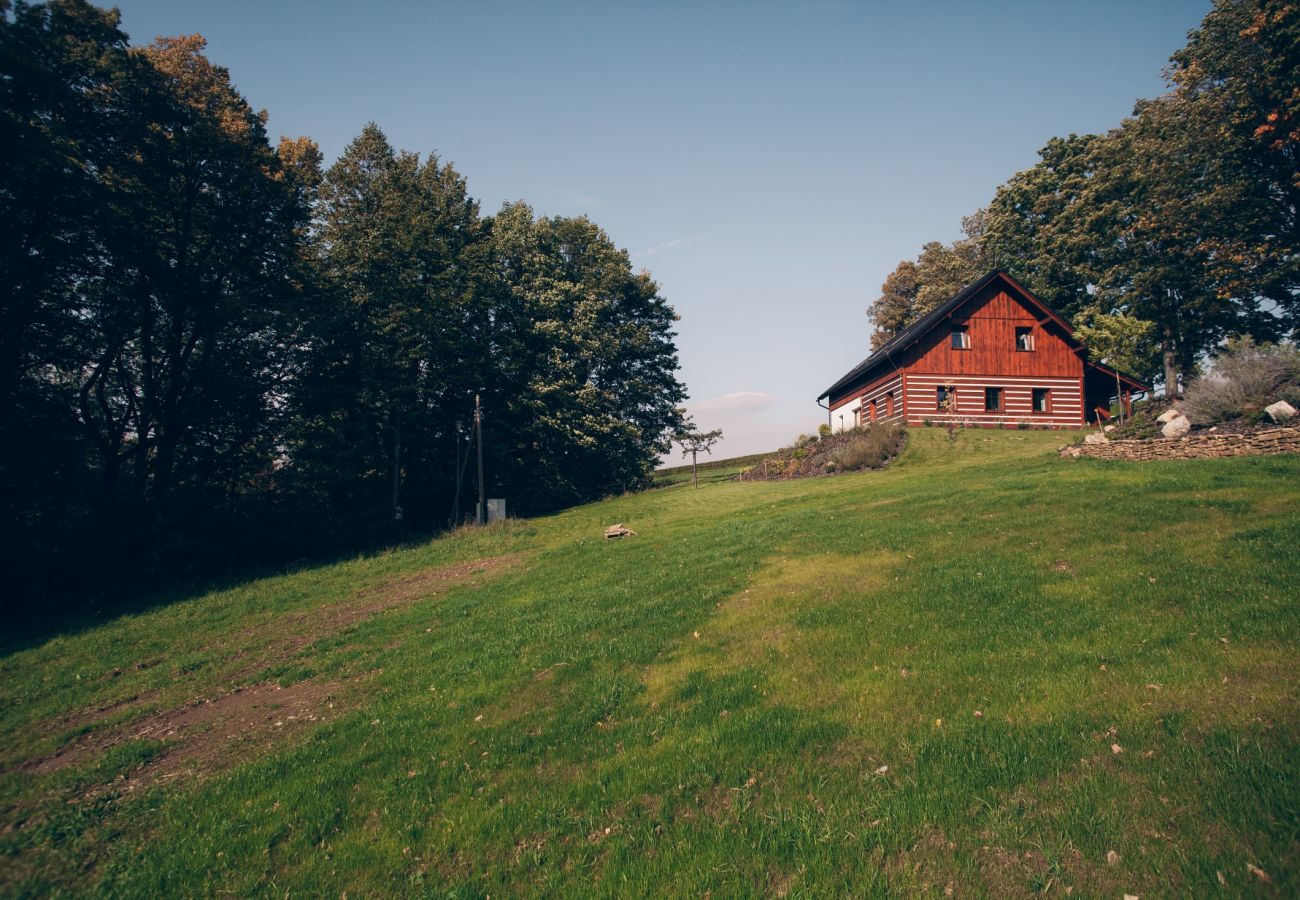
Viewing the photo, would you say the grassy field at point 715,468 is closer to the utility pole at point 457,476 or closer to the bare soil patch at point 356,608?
the utility pole at point 457,476

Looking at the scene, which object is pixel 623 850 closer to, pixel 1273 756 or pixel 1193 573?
pixel 1273 756

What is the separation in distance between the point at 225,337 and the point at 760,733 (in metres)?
31.0

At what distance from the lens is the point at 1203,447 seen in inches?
696

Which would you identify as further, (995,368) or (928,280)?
(928,280)

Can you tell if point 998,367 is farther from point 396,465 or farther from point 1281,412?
point 396,465

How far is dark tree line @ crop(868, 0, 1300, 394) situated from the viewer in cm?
2975

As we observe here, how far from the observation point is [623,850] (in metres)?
5.08

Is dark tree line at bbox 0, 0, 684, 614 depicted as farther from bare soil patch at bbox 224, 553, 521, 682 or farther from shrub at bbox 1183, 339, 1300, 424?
shrub at bbox 1183, 339, 1300, 424

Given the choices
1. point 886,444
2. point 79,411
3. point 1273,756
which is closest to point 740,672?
point 1273,756

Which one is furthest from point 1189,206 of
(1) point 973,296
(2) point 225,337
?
(2) point 225,337

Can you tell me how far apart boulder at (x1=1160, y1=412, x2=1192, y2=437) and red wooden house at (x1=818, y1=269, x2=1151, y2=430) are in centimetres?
1624

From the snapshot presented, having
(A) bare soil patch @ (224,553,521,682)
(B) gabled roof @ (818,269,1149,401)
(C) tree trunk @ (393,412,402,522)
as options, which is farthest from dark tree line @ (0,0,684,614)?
(B) gabled roof @ (818,269,1149,401)

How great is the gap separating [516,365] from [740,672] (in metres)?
34.6

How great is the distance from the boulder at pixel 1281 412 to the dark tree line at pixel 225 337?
33.0 metres
